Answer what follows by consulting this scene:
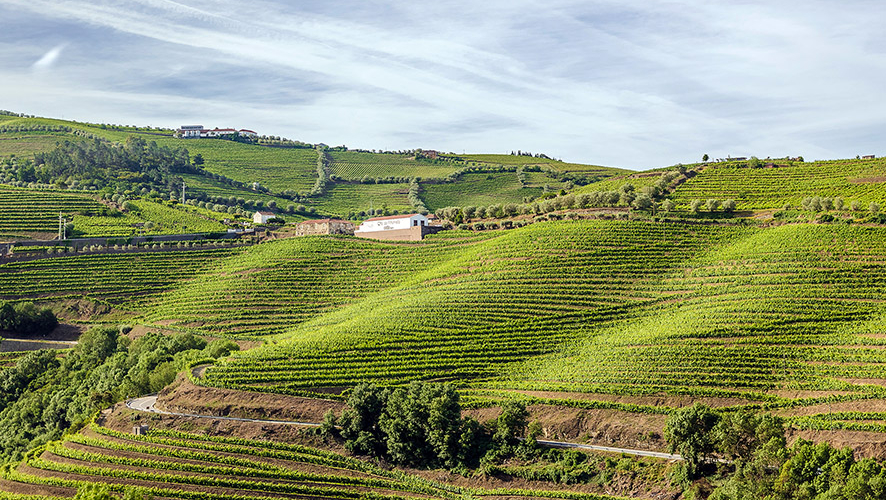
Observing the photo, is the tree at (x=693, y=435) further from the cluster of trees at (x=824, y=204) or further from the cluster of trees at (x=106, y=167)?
the cluster of trees at (x=106, y=167)

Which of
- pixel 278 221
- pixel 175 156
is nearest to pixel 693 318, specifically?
pixel 278 221

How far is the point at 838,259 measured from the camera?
242ft

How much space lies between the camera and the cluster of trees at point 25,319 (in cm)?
8644

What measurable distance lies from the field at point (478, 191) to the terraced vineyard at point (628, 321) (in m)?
72.7

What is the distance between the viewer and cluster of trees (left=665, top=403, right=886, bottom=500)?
41062 millimetres

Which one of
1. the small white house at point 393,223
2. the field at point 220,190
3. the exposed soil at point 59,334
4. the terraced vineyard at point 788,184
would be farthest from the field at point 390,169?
the exposed soil at point 59,334

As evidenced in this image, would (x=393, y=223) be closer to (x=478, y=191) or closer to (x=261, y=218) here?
(x=261, y=218)

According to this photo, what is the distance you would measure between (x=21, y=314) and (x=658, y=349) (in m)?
65.7

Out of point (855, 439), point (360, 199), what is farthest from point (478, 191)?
point (855, 439)

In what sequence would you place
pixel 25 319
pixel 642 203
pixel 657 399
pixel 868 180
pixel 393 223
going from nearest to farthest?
pixel 657 399
pixel 25 319
pixel 642 203
pixel 868 180
pixel 393 223

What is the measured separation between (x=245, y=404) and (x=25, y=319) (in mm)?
40536

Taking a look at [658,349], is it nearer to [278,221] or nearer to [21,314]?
[21,314]

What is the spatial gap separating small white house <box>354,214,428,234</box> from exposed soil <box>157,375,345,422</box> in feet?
158

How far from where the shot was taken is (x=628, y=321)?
2776 inches
